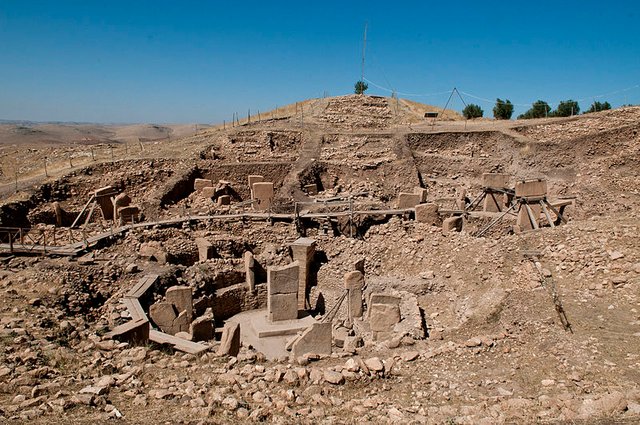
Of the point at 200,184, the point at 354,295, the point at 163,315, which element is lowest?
the point at 163,315

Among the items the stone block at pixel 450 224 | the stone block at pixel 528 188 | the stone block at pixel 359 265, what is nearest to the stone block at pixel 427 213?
the stone block at pixel 450 224

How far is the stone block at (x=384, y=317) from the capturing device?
1134 cm

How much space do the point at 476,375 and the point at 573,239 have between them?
20.3ft

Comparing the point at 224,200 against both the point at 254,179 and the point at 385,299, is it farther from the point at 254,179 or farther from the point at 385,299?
the point at 385,299

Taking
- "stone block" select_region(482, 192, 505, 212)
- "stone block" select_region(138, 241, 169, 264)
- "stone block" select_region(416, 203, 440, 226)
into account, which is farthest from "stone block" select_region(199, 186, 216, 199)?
"stone block" select_region(482, 192, 505, 212)

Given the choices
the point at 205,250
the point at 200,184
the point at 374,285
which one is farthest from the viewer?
the point at 200,184

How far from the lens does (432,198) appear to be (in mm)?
22266

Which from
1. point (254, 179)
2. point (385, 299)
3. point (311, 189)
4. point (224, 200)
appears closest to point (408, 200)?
point (311, 189)

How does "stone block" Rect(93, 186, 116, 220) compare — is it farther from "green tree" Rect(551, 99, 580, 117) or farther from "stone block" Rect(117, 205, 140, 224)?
"green tree" Rect(551, 99, 580, 117)

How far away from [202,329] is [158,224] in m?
6.26

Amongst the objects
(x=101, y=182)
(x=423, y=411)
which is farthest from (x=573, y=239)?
(x=101, y=182)

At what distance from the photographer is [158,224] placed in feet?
54.6

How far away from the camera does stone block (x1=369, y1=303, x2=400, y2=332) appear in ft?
37.2

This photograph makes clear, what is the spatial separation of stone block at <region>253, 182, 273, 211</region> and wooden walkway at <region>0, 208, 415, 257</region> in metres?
1.75
